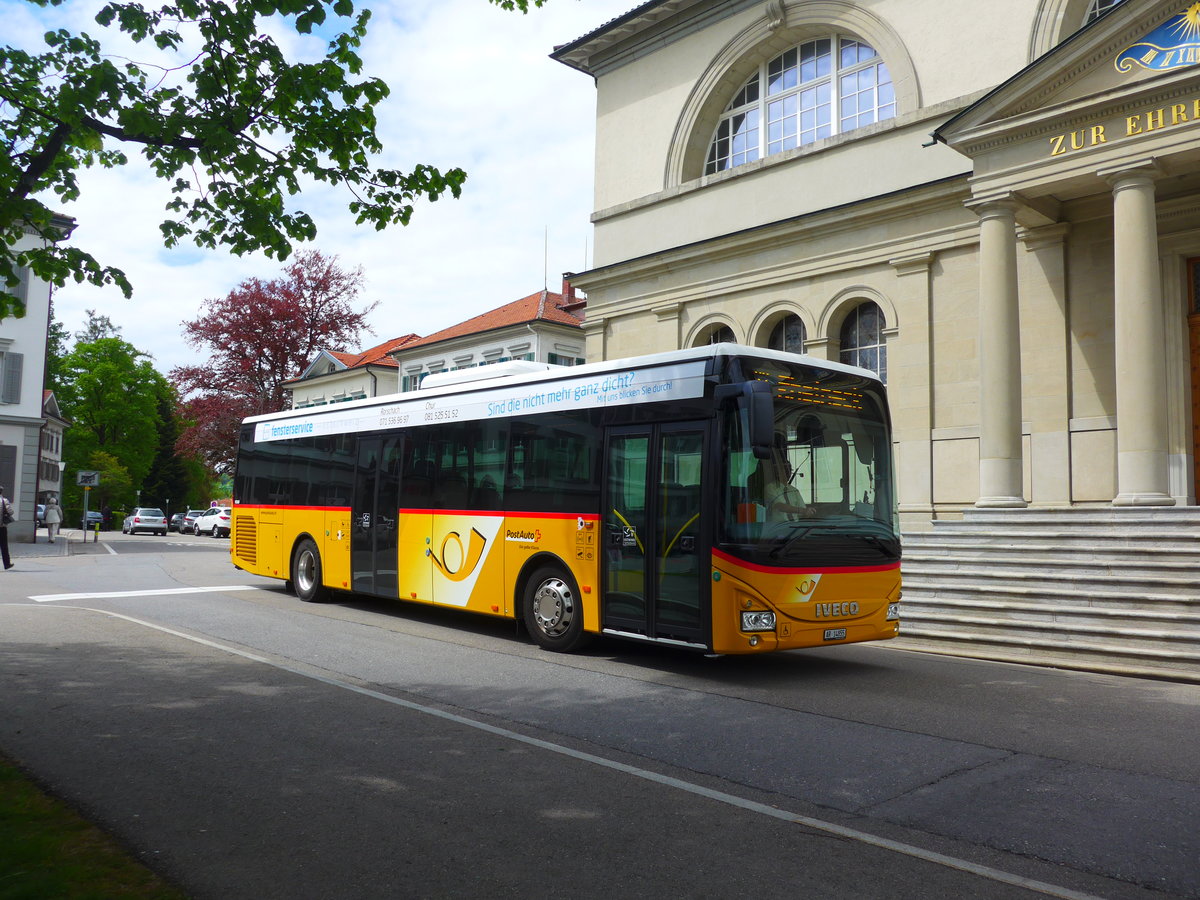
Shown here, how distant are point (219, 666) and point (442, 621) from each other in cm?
449

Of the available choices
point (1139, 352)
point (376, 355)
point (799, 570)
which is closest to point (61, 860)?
point (799, 570)

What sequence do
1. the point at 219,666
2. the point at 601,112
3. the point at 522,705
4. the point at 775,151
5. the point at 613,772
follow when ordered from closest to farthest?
the point at 613,772 → the point at 522,705 → the point at 219,666 → the point at 775,151 → the point at 601,112

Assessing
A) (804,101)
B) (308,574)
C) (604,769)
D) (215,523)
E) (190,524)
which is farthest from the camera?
(190,524)

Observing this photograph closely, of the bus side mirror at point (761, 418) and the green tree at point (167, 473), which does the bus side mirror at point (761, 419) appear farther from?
the green tree at point (167, 473)

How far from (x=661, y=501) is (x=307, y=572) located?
8249mm

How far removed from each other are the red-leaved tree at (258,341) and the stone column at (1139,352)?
3898 centimetres

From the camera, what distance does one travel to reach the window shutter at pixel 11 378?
3825 cm

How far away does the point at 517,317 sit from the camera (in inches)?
1610

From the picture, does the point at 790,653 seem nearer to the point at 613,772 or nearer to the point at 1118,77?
the point at 613,772

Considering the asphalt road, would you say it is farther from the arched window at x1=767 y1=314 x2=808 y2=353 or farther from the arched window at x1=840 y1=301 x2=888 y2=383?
the arched window at x1=767 y1=314 x2=808 y2=353

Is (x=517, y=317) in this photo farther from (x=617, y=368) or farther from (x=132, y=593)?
(x=617, y=368)

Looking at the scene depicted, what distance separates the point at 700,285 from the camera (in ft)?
76.5

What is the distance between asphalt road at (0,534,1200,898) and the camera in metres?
4.22

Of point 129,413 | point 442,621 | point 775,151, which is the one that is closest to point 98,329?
point 129,413
